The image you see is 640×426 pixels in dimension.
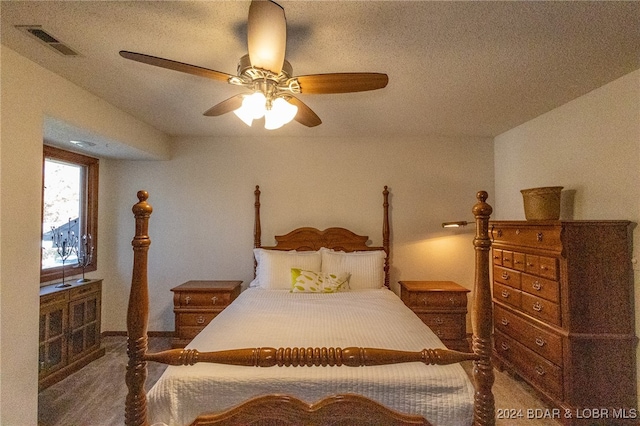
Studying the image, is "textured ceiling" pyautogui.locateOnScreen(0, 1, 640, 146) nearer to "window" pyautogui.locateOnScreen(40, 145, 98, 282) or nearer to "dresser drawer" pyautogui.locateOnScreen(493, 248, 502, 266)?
"window" pyautogui.locateOnScreen(40, 145, 98, 282)

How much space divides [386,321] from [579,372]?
1319mm

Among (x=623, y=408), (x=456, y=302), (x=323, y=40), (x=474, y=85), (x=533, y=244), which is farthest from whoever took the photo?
(x=456, y=302)

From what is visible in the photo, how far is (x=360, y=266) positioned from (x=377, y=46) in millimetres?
2114

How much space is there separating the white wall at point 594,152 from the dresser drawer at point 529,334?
0.49 m

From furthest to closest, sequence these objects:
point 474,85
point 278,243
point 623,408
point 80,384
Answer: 1. point 278,243
2. point 80,384
3. point 474,85
4. point 623,408

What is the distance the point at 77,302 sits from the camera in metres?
2.87

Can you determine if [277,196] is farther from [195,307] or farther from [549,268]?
[549,268]

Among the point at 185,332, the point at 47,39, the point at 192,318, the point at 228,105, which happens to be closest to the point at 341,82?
the point at 228,105

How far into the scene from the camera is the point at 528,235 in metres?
2.44

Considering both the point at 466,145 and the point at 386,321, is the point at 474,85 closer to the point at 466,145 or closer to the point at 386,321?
the point at 466,145

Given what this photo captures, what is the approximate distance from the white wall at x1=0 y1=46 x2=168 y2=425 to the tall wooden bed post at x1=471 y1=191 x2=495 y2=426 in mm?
2526

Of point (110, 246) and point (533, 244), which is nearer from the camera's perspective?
point (533, 244)

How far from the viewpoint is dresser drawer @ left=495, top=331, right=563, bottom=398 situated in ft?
7.00

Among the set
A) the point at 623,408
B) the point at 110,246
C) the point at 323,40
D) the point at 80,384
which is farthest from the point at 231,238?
the point at 623,408
